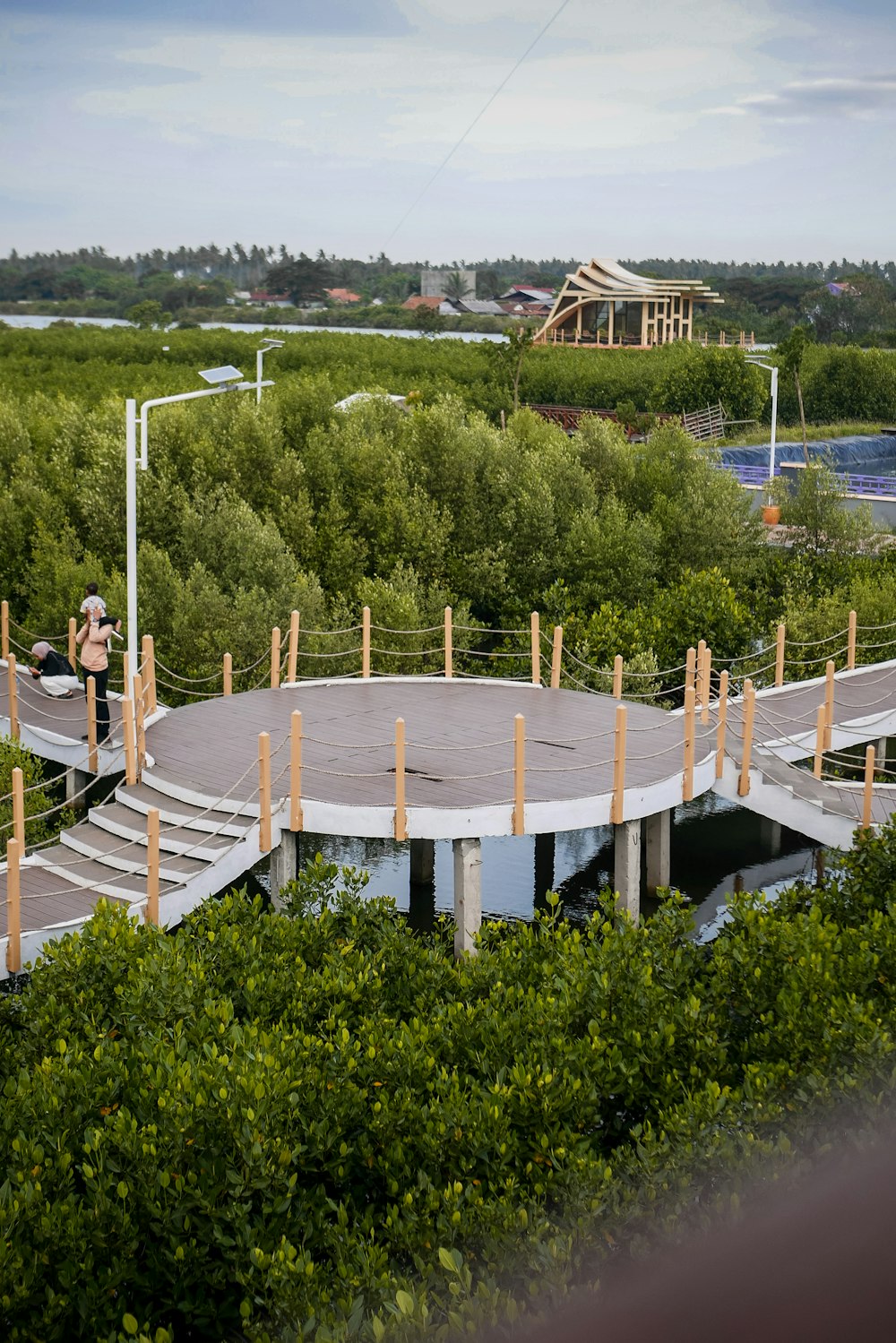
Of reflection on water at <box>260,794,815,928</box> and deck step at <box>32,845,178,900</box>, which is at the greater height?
deck step at <box>32,845,178,900</box>

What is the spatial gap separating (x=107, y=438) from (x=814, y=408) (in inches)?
2142

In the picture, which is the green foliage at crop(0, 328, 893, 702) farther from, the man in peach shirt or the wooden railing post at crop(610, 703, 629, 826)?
the wooden railing post at crop(610, 703, 629, 826)

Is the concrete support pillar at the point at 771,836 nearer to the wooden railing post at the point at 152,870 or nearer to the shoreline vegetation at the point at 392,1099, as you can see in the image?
the shoreline vegetation at the point at 392,1099

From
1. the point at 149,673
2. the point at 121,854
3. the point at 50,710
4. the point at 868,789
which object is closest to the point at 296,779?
the point at 121,854

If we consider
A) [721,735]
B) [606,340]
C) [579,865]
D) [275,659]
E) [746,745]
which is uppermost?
[606,340]

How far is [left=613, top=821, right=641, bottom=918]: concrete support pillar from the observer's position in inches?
635

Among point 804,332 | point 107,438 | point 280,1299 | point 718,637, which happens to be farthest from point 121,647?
point 804,332

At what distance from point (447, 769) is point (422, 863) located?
3365mm

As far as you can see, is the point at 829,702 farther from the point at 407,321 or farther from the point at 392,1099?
the point at 407,321

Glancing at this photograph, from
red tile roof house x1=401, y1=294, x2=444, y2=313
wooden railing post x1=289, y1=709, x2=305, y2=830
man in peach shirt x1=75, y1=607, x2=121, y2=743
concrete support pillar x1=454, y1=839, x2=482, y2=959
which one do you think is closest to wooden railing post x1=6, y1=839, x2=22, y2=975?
wooden railing post x1=289, y1=709, x2=305, y2=830

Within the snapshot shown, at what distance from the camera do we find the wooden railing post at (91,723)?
57.4ft

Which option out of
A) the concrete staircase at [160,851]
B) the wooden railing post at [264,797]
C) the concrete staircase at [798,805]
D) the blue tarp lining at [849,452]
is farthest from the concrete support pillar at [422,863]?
the blue tarp lining at [849,452]

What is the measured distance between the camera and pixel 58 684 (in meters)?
20.7

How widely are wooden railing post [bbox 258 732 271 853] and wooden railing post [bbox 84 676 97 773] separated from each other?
3.29m
